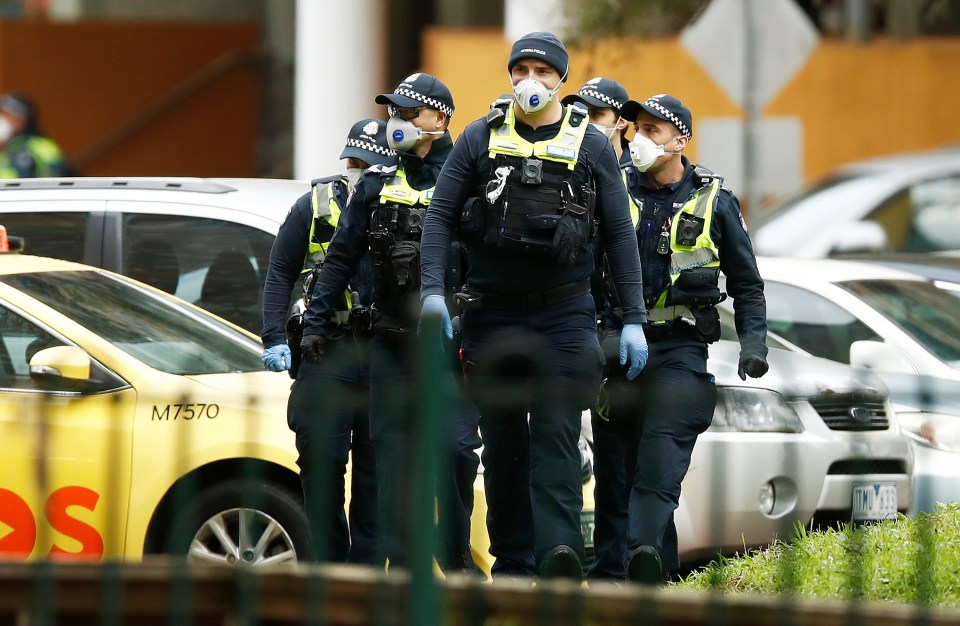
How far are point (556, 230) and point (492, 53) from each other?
456 inches

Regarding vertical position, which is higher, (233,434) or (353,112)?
(353,112)

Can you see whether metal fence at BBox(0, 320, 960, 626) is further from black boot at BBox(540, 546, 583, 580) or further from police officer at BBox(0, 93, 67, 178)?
police officer at BBox(0, 93, 67, 178)

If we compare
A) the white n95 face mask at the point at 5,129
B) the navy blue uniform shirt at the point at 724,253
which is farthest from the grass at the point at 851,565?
the white n95 face mask at the point at 5,129

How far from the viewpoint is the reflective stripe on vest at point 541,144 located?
5.89 m

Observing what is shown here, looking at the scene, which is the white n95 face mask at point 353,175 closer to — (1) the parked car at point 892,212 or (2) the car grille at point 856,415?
(2) the car grille at point 856,415

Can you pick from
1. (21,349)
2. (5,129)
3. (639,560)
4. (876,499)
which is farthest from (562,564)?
(5,129)

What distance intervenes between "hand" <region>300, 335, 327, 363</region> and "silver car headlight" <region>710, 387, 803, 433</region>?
1.71 meters

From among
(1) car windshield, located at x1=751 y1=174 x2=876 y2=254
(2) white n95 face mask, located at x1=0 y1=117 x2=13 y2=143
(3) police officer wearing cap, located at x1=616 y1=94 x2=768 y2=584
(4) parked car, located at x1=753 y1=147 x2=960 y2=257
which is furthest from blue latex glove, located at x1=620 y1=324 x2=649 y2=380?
(2) white n95 face mask, located at x1=0 y1=117 x2=13 y2=143

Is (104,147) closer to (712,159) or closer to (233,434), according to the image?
(712,159)

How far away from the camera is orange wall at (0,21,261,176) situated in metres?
19.9

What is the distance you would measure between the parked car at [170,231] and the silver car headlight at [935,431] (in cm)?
290

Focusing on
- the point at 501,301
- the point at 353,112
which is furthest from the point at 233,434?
the point at 353,112

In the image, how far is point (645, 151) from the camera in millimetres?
6555

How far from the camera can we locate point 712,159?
11242 millimetres
